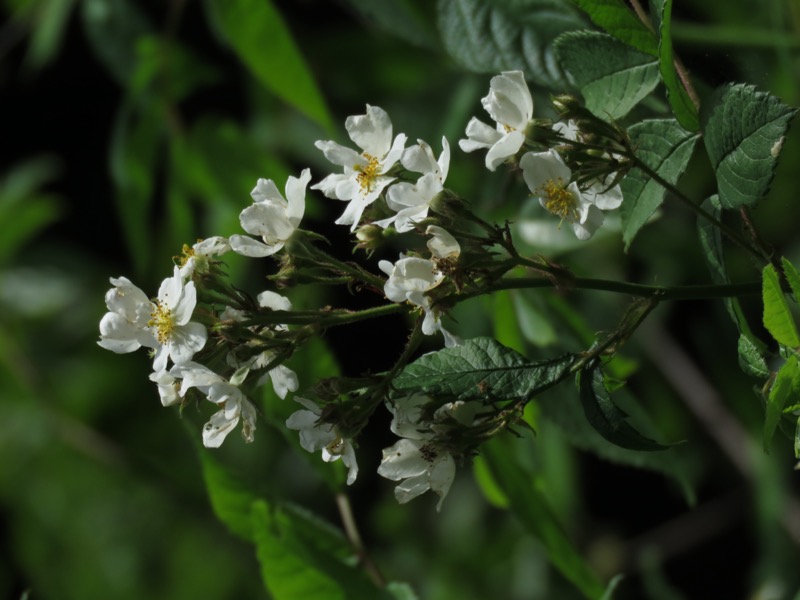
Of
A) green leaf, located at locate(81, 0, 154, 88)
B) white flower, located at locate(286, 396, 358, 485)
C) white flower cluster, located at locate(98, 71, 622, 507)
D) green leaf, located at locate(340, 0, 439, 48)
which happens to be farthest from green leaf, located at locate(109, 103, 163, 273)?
white flower, located at locate(286, 396, 358, 485)

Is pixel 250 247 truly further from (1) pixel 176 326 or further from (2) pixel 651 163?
(2) pixel 651 163

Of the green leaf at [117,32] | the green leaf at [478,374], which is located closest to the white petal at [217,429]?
the green leaf at [478,374]

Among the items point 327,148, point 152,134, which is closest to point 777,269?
point 327,148

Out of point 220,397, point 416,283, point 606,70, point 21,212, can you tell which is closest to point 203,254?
point 220,397

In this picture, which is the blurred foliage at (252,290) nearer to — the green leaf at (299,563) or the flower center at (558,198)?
the green leaf at (299,563)

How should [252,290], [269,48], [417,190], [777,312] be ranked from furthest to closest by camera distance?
[252,290]
[269,48]
[417,190]
[777,312]

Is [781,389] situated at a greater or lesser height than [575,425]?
greater
